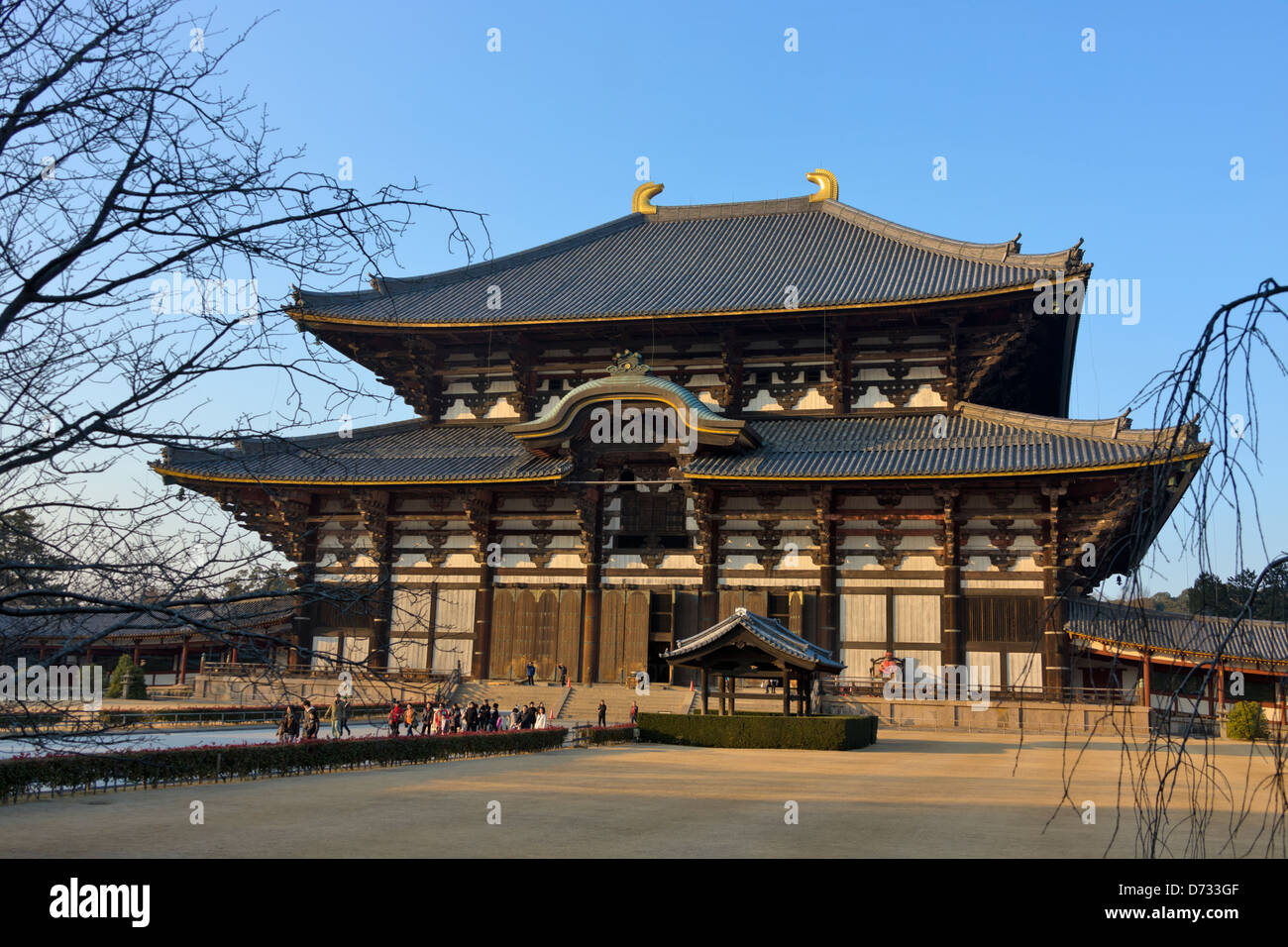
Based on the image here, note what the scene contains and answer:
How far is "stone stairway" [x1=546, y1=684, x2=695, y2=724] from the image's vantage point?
3312 centimetres

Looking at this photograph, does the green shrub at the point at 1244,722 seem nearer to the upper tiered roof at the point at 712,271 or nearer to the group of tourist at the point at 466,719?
the upper tiered roof at the point at 712,271

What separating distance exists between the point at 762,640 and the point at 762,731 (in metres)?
2.28

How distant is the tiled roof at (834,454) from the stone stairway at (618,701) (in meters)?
7.07

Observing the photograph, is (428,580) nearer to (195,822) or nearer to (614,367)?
(614,367)

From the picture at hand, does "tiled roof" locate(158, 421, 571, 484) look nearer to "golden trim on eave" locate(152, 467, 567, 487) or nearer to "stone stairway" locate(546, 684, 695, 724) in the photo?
"golden trim on eave" locate(152, 467, 567, 487)

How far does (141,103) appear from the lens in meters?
6.32

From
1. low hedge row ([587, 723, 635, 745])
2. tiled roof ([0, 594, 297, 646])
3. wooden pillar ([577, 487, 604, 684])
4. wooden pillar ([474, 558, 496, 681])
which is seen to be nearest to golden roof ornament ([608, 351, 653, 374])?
wooden pillar ([577, 487, 604, 684])

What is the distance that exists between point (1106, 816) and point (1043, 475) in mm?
18379

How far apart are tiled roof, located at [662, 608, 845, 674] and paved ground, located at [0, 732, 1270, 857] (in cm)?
504

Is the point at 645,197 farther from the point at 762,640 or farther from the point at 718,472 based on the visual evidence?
the point at 762,640

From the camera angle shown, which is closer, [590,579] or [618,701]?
[618,701]

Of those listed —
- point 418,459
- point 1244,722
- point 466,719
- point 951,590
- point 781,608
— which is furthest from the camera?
point 418,459

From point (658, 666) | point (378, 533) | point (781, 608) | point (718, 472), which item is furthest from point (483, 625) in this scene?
point (781, 608)

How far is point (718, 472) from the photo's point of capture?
33.3m
